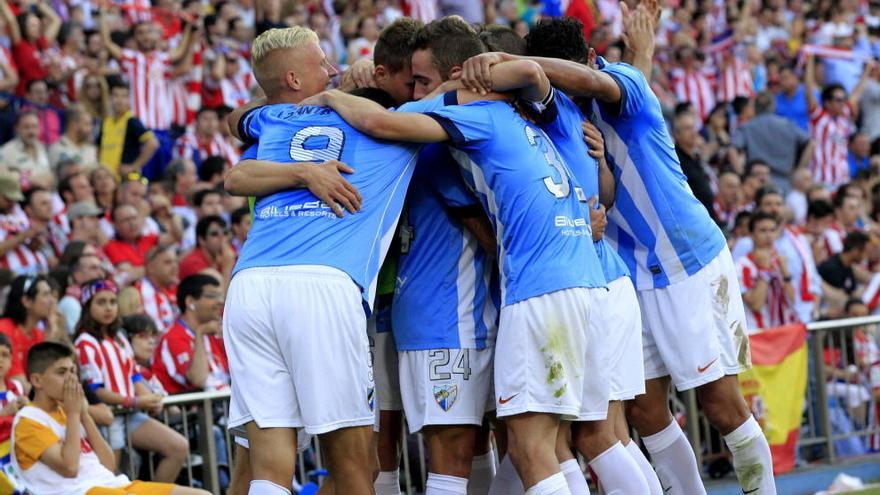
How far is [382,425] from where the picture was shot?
22.8 ft

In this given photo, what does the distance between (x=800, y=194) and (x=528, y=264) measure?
457 inches

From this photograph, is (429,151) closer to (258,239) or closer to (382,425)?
(258,239)

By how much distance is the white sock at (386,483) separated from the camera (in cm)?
699

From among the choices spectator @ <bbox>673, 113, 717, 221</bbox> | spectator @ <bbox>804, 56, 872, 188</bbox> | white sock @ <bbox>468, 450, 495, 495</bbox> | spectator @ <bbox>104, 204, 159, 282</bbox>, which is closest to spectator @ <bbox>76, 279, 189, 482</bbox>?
spectator @ <bbox>104, 204, 159, 282</bbox>

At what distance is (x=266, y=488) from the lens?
589 cm

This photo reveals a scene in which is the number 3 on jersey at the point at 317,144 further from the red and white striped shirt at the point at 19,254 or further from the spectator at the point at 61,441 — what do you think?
the red and white striped shirt at the point at 19,254

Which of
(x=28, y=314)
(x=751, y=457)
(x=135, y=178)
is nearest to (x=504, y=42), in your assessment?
(x=751, y=457)

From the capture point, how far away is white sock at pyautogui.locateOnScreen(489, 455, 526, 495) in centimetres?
688

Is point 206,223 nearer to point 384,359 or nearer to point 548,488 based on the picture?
point 384,359

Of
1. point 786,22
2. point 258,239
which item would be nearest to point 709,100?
point 786,22

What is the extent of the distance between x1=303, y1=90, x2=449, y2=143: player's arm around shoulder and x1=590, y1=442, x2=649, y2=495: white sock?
1655mm

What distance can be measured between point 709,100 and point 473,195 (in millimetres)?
14234

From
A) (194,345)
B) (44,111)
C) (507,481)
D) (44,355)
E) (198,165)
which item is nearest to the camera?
(507,481)

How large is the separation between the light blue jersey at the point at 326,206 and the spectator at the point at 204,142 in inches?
333
